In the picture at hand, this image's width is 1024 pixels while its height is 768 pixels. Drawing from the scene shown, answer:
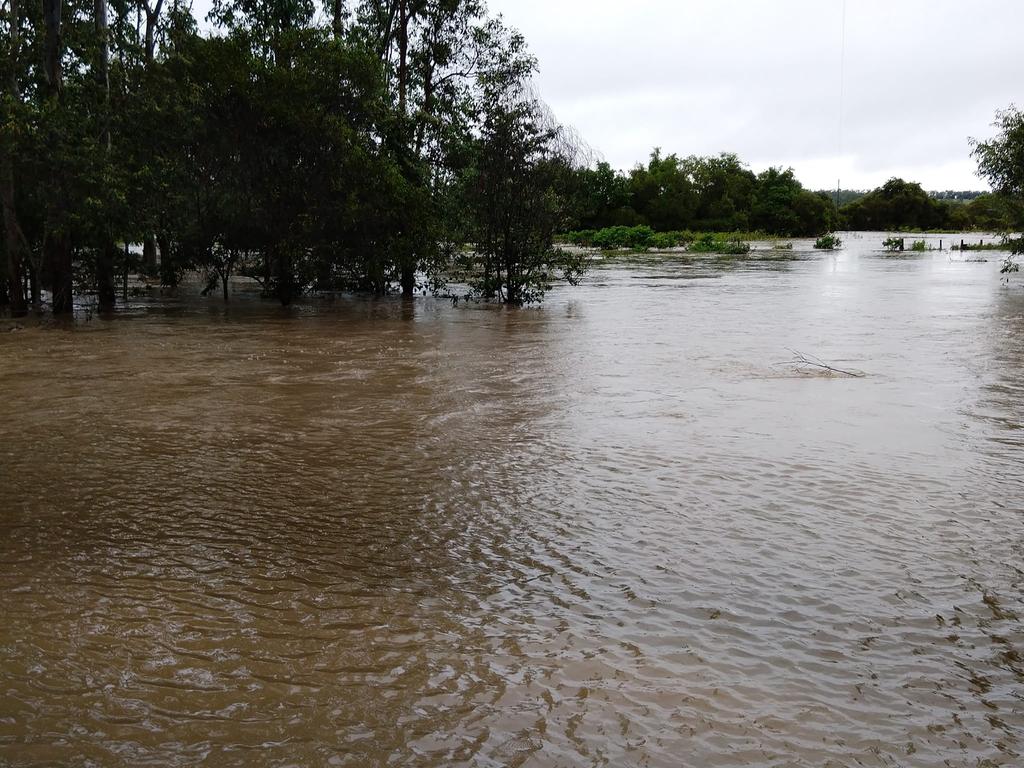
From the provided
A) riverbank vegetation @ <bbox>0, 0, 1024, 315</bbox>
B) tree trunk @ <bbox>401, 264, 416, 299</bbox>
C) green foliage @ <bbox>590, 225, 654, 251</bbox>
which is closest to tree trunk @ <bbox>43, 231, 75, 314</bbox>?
riverbank vegetation @ <bbox>0, 0, 1024, 315</bbox>

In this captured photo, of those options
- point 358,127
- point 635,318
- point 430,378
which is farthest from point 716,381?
point 358,127

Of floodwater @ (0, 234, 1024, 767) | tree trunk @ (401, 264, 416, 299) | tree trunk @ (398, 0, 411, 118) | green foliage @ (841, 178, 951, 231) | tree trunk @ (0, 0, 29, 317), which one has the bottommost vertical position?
floodwater @ (0, 234, 1024, 767)

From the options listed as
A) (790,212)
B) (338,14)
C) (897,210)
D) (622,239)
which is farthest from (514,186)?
(897,210)

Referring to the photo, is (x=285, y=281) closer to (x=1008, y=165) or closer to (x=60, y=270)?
(x=60, y=270)

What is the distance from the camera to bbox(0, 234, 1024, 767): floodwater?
317 cm

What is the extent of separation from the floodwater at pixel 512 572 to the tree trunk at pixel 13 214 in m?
7.43

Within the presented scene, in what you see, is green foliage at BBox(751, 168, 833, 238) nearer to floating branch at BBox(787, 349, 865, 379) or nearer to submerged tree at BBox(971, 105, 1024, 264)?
submerged tree at BBox(971, 105, 1024, 264)

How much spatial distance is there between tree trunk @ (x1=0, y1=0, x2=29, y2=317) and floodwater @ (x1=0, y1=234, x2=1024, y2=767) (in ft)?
24.4

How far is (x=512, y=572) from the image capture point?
4.62 meters

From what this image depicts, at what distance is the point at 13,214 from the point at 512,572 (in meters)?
15.5

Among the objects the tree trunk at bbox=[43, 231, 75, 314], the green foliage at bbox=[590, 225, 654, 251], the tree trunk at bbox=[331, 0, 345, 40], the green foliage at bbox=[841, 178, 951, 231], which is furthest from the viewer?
the green foliage at bbox=[841, 178, 951, 231]

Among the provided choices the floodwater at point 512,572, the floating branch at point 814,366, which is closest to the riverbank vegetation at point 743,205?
the floating branch at point 814,366

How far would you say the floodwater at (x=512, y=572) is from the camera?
3.17 metres

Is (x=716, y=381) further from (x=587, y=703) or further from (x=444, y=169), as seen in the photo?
(x=444, y=169)
